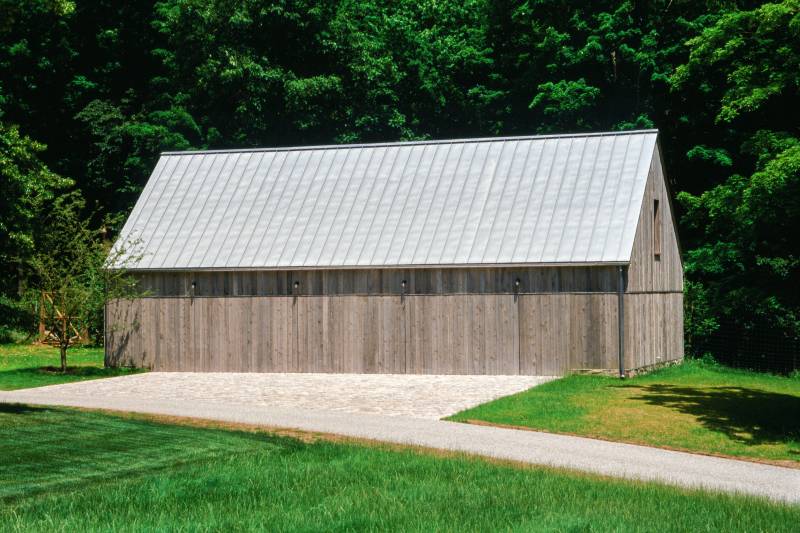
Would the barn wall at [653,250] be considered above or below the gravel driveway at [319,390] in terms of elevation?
above

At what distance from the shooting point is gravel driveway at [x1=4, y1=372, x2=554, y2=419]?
2225cm

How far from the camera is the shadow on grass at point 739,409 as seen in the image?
727 inches

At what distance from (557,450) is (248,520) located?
671 cm

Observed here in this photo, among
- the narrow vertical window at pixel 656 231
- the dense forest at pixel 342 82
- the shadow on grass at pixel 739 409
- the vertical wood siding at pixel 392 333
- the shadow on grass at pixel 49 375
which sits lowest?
the shadow on grass at pixel 739 409

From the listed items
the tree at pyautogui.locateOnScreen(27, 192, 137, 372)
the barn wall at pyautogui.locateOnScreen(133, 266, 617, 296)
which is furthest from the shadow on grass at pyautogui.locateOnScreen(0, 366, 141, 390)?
the barn wall at pyautogui.locateOnScreen(133, 266, 617, 296)

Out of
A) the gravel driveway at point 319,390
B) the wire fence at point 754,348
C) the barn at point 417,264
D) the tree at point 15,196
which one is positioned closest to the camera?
the tree at point 15,196

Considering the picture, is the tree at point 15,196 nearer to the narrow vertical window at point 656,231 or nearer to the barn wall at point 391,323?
the barn wall at point 391,323

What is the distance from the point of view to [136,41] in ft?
182

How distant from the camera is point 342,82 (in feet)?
167

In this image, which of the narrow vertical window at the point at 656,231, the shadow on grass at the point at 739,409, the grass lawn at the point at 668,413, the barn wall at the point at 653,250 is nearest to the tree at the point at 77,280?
the grass lawn at the point at 668,413

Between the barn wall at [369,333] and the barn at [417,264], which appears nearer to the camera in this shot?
the barn wall at [369,333]

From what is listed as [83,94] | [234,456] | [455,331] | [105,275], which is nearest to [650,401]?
[455,331]

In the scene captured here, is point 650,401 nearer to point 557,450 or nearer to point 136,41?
point 557,450

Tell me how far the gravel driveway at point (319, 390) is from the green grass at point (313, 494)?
20.3ft
